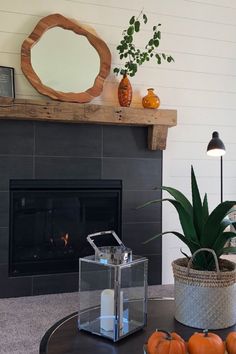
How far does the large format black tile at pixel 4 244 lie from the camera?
3105 millimetres

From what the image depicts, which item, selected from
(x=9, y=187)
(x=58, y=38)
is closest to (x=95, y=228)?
(x=9, y=187)

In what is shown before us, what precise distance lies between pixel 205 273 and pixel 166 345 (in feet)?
1.16

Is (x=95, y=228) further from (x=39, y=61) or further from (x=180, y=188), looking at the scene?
(x=39, y=61)

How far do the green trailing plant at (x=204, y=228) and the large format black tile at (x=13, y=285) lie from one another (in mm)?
2145

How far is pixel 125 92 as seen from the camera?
3.29 m

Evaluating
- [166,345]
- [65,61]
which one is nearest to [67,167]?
[65,61]

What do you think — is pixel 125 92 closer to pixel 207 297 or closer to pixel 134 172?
pixel 134 172

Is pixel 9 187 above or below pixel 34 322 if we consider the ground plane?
above

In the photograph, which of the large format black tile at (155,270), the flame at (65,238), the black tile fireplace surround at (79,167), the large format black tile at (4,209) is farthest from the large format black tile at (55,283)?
the large format black tile at (155,270)

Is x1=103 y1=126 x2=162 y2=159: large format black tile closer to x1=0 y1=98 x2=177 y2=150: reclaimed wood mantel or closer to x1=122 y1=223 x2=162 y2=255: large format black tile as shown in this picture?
x1=0 y1=98 x2=177 y2=150: reclaimed wood mantel

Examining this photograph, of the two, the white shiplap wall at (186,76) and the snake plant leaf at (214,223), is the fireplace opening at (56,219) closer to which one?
the white shiplap wall at (186,76)

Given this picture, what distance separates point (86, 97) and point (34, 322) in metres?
1.75

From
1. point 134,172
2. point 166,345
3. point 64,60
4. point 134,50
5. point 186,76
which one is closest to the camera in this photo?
point 166,345

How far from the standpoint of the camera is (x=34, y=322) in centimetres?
257
